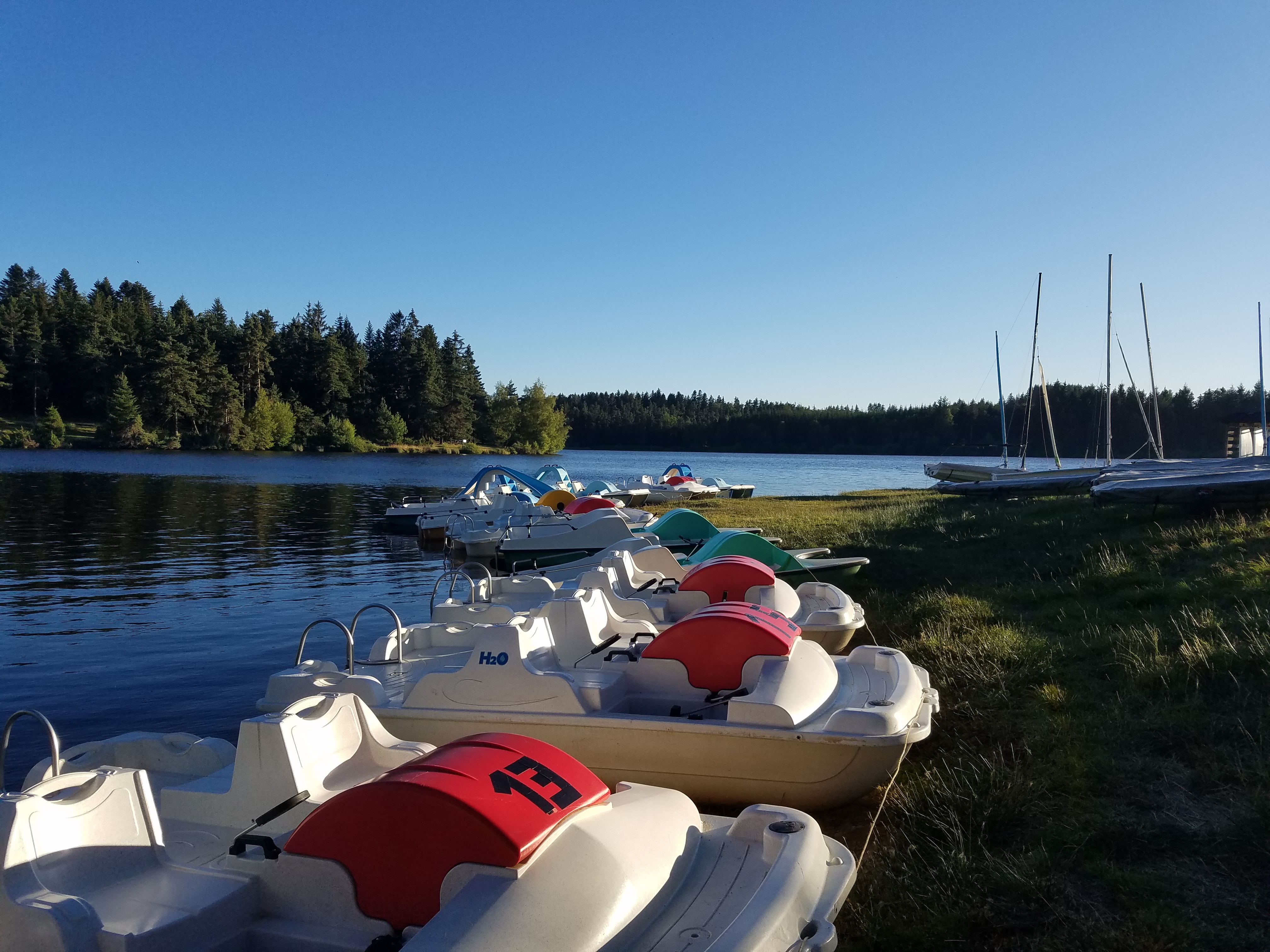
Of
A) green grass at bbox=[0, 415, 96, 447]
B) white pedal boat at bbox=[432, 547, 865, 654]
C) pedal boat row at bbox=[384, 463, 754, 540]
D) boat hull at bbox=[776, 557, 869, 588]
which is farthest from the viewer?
green grass at bbox=[0, 415, 96, 447]

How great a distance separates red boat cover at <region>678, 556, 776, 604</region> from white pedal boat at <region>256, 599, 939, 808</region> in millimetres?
2081

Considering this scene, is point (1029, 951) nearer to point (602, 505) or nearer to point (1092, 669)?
point (1092, 669)

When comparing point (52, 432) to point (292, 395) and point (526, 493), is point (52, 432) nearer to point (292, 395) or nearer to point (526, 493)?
point (292, 395)

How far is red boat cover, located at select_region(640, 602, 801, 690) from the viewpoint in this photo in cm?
600

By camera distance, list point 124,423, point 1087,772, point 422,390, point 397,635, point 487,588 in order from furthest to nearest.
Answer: point 422,390 < point 124,423 < point 487,588 < point 397,635 < point 1087,772

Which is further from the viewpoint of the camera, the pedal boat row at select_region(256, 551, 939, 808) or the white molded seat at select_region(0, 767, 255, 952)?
the pedal boat row at select_region(256, 551, 939, 808)

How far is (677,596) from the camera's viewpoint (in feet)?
30.3

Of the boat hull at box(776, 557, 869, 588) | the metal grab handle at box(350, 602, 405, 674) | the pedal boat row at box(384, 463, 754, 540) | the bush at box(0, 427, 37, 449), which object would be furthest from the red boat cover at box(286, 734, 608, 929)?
the bush at box(0, 427, 37, 449)

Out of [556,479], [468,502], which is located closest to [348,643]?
[468,502]

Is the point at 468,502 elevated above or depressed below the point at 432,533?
above

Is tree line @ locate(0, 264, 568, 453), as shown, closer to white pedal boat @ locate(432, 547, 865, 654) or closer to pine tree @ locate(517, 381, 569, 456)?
pine tree @ locate(517, 381, 569, 456)

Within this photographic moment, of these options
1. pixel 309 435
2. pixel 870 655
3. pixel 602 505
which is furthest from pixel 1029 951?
pixel 309 435

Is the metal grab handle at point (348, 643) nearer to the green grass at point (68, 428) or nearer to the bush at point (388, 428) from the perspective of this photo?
→ the green grass at point (68, 428)

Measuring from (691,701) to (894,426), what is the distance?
124463 millimetres
